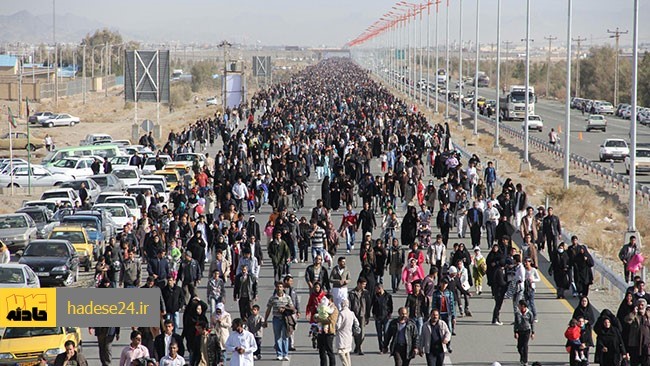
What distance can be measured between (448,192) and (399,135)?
15790 millimetres

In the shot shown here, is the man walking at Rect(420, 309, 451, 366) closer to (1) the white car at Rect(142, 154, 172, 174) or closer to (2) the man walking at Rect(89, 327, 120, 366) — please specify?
(2) the man walking at Rect(89, 327, 120, 366)

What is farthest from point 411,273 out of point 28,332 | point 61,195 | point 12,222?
point 61,195

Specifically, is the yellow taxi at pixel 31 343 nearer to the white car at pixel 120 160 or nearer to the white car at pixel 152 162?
the white car at pixel 152 162

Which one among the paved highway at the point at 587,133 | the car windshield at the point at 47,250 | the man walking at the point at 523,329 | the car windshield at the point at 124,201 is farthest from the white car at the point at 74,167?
the man walking at the point at 523,329

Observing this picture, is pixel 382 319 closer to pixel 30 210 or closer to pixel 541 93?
pixel 30 210

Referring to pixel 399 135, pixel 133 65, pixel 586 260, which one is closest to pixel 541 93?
pixel 133 65

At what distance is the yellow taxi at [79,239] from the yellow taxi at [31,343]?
390 inches

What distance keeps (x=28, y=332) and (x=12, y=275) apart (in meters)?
5.58

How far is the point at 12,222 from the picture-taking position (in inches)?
1207

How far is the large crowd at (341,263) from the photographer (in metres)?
16.7

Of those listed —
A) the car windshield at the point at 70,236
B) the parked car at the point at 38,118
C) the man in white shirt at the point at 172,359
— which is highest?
the parked car at the point at 38,118

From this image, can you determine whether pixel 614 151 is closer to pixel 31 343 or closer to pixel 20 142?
pixel 20 142

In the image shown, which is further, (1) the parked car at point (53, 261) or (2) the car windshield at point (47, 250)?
(2) the car windshield at point (47, 250)

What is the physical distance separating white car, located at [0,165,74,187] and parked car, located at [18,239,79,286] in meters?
19.1
